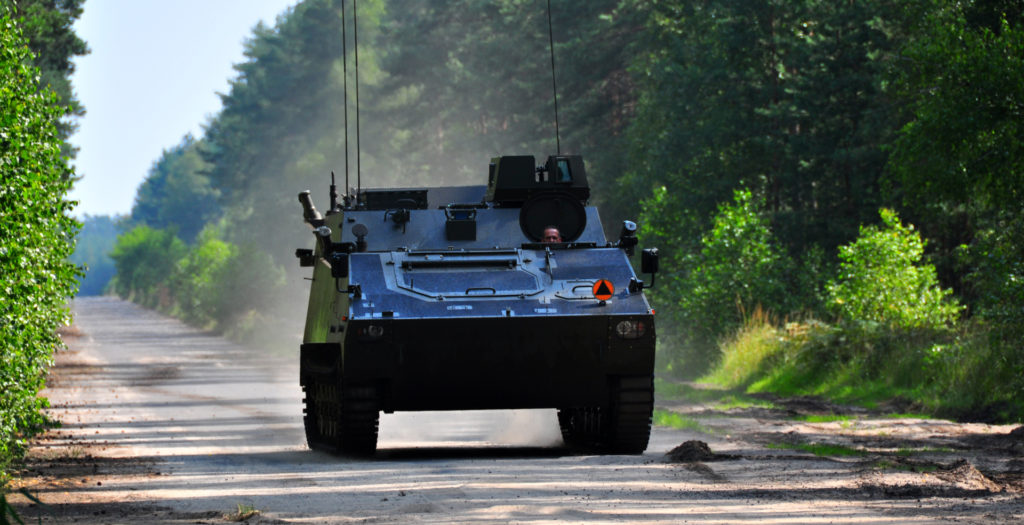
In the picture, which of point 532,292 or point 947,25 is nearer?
point 532,292

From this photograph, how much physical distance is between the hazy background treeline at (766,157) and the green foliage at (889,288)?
0.05m

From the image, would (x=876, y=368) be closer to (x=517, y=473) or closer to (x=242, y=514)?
(x=517, y=473)

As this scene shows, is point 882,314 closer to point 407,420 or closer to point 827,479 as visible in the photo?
point 407,420

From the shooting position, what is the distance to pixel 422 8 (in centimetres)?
7225

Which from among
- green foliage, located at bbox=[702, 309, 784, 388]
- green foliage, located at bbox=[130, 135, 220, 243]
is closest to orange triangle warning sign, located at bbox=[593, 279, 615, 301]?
green foliage, located at bbox=[702, 309, 784, 388]

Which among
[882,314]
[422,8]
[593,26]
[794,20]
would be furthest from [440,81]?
[882,314]

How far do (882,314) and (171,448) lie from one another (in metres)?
12.1

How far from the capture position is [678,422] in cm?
1822

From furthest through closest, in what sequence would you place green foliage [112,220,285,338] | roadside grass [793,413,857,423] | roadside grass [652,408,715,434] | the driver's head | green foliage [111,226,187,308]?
green foliage [111,226,187,308] → green foliage [112,220,285,338] → roadside grass [793,413,857,423] → roadside grass [652,408,715,434] → the driver's head

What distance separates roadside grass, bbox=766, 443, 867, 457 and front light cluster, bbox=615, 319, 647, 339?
6.38 ft

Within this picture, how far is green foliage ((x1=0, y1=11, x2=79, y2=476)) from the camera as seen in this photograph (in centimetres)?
1218

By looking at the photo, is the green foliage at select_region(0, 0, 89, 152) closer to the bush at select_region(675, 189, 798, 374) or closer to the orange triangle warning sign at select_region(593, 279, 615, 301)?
the bush at select_region(675, 189, 798, 374)

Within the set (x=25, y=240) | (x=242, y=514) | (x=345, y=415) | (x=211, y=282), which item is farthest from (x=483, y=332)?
(x=211, y=282)

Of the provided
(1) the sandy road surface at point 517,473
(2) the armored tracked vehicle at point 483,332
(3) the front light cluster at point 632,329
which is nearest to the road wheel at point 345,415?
(2) the armored tracked vehicle at point 483,332
